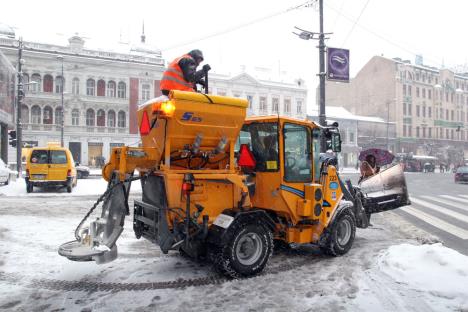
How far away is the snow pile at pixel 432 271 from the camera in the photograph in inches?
183

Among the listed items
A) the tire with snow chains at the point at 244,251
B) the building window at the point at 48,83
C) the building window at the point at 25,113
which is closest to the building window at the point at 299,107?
the building window at the point at 48,83

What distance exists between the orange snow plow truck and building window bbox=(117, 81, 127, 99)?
39.7m

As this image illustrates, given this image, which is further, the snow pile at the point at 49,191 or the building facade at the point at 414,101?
the building facade at the point at 414,101

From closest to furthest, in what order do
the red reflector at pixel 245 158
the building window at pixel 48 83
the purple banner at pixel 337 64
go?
1. the red reflector at pixel 245 158
2. the purple banner at pixel 337 64
3. the building window at pixel 48 83

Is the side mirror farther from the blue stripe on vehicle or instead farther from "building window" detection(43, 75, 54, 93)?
"building window" detection(43, 75, 54, 93)

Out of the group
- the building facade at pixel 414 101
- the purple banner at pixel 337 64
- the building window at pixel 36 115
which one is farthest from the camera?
the building facade at pixel 414 101

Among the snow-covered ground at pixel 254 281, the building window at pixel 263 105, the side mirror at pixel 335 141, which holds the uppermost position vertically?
the building window at pixel 263 105

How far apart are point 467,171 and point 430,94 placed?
47.4 m

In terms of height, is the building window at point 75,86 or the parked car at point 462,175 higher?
the building window at point 75,86

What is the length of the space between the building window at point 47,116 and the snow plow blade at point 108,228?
3927 centimetres

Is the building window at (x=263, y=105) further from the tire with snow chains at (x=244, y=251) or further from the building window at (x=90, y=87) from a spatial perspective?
the tire with snow chains at (x=244, y=251)

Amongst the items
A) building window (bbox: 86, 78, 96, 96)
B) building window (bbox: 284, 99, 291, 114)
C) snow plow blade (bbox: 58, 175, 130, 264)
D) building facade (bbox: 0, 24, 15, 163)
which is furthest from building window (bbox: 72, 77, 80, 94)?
snow plow blade (bbox: 58, 175, 130, 264)

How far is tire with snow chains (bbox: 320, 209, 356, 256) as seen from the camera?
21.2 ft

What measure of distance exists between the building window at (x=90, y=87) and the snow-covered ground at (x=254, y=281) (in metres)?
37.4
